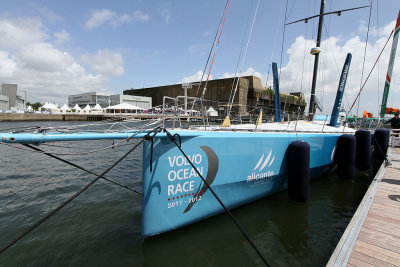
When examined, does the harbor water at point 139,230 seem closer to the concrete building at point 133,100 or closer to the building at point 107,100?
the concrete building at point 133,100

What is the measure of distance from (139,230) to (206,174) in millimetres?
1271

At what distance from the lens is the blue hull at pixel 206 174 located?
8.79 ft

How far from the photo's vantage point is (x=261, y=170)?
12.1 ft

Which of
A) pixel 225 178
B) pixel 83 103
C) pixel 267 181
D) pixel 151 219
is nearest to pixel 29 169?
pixel 151 219

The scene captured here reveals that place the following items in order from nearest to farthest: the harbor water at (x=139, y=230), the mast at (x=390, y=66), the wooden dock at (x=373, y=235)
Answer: the wooden dock at (x=373, y=235) < the harbor water at (x=139, y=230) < the mast at (x=390, y=66)

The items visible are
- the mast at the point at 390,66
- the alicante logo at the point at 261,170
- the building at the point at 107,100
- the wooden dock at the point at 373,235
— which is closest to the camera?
the wooden dock at the point at 373,235

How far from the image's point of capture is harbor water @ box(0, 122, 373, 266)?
2486 millimetres

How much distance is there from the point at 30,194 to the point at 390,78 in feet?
43.9

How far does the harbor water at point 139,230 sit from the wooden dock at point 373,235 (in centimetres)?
49

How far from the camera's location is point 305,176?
3768 mm

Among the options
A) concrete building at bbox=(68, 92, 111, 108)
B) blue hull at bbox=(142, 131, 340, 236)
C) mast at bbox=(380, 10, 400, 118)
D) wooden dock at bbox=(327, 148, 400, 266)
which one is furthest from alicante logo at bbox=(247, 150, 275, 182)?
concrete building at bbox=(68, 92, 111, 108)

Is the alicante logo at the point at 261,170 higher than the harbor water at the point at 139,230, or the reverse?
the alicante logo at the point at 261,170

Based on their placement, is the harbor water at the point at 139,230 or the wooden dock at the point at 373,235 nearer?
the wooden dock at the point at 373,235

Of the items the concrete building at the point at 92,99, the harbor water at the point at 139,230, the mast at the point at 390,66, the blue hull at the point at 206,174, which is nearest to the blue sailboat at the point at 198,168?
the blue hull at the point at 206,174
